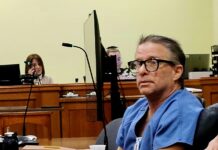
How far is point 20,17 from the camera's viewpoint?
8109 millimetres

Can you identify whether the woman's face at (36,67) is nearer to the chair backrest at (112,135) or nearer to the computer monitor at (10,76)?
the computer monitor at (10,76)

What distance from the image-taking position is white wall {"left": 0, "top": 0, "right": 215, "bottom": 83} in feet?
26.4

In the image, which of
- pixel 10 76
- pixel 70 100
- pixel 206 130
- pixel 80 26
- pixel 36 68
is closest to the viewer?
pixel 206 130

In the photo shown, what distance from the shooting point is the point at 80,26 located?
26.6 ft

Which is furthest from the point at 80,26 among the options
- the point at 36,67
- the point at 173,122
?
the point at 173,122

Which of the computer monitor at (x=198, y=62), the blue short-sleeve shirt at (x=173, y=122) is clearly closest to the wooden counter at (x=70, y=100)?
the computer monitor at (x=198, y=62)

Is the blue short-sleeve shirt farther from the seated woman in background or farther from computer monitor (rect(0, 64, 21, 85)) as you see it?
the seated woman in background

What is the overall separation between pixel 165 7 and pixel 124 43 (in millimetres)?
986

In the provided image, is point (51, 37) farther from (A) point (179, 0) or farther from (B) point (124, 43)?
(A) point (179, 0)

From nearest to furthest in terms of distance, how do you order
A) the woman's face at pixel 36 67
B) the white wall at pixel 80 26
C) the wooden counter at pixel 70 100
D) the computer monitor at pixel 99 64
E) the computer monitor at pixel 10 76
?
the computer monitor at pixel 99 64 → the wooden counter at pixel 70 100 → the computer monitor at pixel 10 76 → the woman's face at pixel 36 67 → the white wall at pixel 80 26

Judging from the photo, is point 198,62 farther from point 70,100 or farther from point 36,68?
point 36,68

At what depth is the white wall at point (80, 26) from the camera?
8.05m

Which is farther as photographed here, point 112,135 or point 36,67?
point 36,67

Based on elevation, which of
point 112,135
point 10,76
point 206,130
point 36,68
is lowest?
point 112,135
